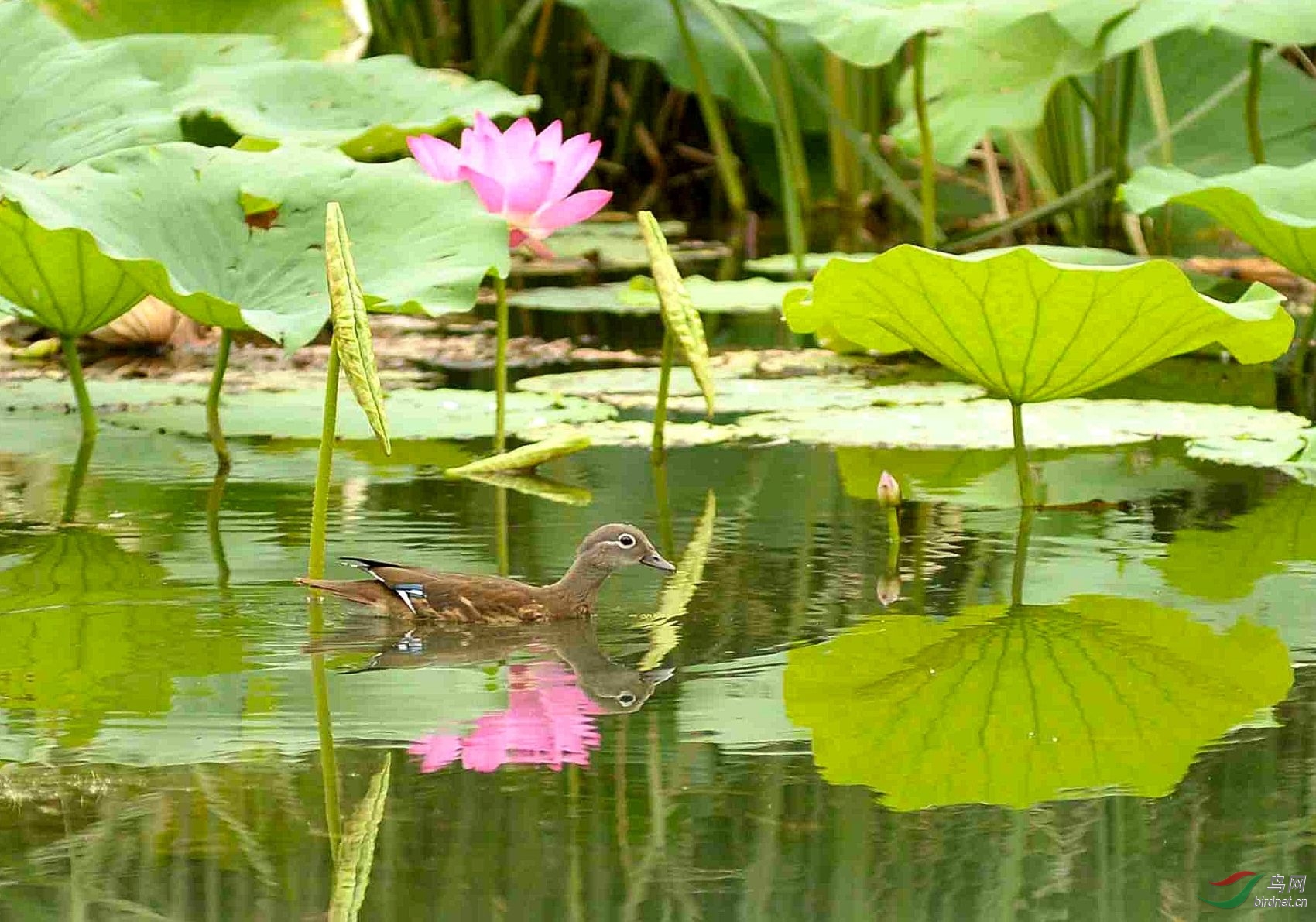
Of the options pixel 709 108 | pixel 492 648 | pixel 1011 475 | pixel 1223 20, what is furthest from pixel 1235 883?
pixel 709 108

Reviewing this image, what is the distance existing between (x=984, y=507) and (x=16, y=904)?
2.32 metres

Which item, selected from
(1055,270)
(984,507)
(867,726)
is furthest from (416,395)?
(867,726)

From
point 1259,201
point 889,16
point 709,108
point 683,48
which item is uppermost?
point 683,48

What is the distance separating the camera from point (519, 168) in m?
4.17

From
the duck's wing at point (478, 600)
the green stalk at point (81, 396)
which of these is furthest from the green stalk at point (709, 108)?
the duck's wing at point (478, 600)

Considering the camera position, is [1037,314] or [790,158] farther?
[790,158]

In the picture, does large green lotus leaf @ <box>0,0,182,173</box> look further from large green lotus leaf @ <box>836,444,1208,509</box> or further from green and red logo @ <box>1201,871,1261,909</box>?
green and red logo @ <box>1201,871,1261,909</box>

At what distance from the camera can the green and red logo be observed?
197cm

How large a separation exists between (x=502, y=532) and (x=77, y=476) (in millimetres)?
929

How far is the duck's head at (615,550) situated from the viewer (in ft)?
10.2

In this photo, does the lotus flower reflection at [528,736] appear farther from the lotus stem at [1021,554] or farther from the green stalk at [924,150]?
the green stalk at [924,150]

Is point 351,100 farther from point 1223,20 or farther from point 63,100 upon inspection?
point 1223,20

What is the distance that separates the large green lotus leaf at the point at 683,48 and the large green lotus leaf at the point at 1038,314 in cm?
497

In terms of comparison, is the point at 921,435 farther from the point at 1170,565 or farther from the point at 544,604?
the point at 544,604
